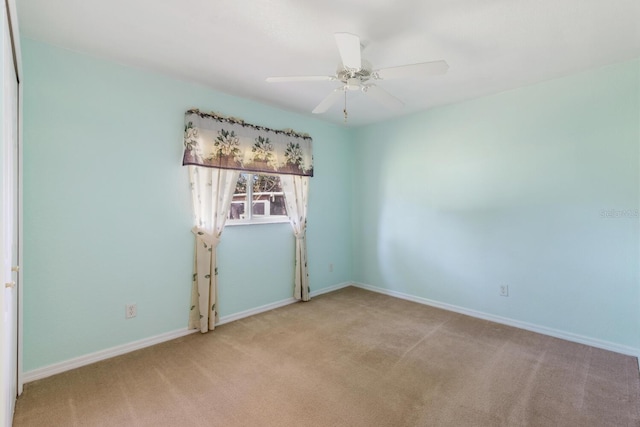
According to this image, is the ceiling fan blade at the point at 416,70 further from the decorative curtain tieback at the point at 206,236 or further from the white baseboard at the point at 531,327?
the white baseboard at the point at 531,327

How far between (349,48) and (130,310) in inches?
102

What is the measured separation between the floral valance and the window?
0.22 m

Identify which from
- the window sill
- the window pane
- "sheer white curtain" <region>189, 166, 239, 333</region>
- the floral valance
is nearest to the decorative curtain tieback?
"sheer white curtain" <region>189, 166, 239, 333</region>

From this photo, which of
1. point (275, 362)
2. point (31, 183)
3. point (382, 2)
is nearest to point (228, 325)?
point (275, 362)

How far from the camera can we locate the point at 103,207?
7.88ft

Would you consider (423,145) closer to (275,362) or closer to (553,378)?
(553,378)

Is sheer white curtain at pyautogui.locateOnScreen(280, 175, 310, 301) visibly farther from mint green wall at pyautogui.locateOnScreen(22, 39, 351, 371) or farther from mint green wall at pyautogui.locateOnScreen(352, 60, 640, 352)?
mint green wall at pyautogui.locateOnScreen(352, 60, 640, 352)

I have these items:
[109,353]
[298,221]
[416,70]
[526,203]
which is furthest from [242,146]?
[526,203]

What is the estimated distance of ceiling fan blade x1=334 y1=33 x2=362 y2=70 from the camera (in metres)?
1.55

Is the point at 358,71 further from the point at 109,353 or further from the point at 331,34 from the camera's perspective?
the point at 109,353

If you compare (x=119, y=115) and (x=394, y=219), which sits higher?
(x=119, y=115)

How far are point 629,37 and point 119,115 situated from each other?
151 inches

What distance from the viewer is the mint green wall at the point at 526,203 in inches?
98.8

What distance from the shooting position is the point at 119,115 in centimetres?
247
